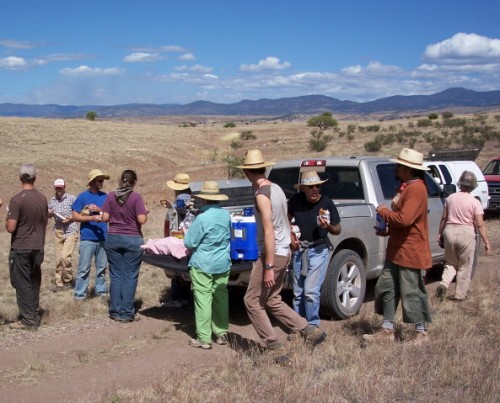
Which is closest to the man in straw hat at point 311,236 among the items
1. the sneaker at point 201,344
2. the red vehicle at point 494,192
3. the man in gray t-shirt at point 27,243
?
the sneaker at point 201,344

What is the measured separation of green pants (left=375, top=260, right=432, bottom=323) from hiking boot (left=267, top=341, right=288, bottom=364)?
1130mm

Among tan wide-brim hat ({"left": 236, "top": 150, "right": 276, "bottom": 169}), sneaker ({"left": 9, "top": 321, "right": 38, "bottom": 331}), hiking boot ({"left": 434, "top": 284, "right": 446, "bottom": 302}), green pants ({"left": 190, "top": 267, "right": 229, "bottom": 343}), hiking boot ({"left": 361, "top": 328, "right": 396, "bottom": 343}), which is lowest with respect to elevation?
sneaker ({"left": 9, "top": 321, "right": 38, "bottom": 331})

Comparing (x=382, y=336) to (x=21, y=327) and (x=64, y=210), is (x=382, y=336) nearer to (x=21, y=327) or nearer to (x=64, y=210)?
(x=21, y=327)

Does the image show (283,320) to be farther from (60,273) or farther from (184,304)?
→ (60,273)

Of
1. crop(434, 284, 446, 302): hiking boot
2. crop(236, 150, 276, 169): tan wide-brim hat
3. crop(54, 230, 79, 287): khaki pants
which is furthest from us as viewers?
crop(54, 230, 79, 287): khaki pants

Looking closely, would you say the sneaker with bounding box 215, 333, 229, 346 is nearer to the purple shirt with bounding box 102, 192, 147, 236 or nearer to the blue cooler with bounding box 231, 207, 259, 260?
the blue cooler with bounding box 231, 207, 259, 260

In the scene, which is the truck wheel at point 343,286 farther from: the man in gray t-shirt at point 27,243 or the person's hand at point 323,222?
the man in gray t-shirt at point 27,243

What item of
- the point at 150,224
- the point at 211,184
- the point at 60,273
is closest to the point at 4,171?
the point at 150,224

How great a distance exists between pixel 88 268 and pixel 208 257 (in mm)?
2784

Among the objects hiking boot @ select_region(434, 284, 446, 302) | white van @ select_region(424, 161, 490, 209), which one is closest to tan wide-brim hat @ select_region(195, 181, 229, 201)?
hiking boot @ select_region(434, 284, 446, 302)

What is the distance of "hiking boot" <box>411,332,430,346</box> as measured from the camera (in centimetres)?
609

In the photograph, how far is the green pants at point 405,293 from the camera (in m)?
6.05

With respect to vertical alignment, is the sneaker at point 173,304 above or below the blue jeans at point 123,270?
below

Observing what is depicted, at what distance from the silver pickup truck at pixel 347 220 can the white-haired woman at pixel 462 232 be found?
0.74 meters
